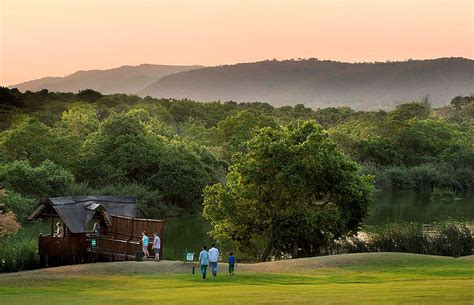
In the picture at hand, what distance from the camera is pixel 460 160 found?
114000 millimetres

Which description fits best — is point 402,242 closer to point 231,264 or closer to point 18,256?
point 231,264

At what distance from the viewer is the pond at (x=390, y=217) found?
57.6 m

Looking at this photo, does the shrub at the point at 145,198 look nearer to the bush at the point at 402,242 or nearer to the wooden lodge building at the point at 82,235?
the wooden lodge building at the point at 82,235

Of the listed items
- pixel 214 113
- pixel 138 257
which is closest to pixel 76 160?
pixel 138 257

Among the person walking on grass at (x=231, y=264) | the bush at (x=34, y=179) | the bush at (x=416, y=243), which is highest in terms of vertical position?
the bush at (x=34, y=179)

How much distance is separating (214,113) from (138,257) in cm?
13061

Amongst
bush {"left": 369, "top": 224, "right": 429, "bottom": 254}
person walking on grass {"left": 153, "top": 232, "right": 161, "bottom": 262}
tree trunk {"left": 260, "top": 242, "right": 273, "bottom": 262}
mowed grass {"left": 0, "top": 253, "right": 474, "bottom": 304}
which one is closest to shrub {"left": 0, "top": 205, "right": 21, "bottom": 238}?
mowed grass {"left": 0, "top": 253, "right": 474, "bottom": 304}

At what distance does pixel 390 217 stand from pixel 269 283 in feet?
155

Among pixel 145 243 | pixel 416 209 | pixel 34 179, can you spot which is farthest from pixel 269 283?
pixel 416 209

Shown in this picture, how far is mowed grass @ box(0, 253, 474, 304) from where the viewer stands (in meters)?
22.8

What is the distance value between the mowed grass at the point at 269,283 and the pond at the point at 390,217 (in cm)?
1346

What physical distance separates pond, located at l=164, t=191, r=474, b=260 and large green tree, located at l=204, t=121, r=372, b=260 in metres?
5.35

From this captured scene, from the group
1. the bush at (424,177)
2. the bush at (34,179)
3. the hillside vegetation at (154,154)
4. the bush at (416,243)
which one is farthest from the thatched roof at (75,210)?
the bush at (424,177)

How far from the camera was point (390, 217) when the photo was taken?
243 feet
